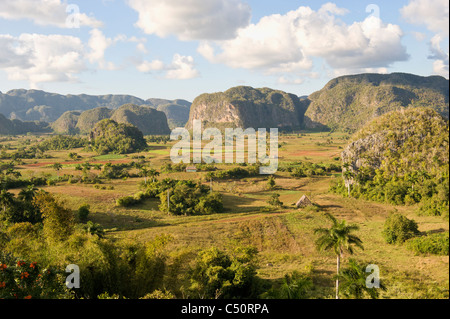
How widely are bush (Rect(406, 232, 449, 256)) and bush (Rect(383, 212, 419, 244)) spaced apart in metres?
1.67

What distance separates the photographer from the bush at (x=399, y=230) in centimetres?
3086

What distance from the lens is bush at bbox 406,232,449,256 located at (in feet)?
85.4

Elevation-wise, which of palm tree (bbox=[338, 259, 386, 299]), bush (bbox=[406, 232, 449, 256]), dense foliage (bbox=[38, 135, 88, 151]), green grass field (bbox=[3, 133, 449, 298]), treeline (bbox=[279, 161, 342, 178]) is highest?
dense foliage (bbox=[38, 135, 88, 151])

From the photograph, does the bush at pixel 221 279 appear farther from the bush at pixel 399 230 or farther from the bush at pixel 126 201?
the bush at pixel 126 201

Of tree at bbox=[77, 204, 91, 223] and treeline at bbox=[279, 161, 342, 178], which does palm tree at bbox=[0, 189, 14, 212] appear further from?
treeline at bbox=[279, 161, 342, 178]

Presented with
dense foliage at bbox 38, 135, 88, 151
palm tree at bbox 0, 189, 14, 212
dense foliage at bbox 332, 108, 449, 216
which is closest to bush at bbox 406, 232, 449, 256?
dense foliage at bbox 332, 108, 449, 216

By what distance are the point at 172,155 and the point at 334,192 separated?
67.8 metres

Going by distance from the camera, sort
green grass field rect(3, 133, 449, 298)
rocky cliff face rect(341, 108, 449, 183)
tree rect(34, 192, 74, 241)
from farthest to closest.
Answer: rocky cliff face rect(341, 108, 449, 183), tree rect(34, 192, 74, 241), green grass field rect(3, 133, 449, 298)

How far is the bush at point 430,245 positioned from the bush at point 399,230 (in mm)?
1675

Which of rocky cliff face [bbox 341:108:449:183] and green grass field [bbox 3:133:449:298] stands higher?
rocky cliff face [bbox 341:108:449:183]

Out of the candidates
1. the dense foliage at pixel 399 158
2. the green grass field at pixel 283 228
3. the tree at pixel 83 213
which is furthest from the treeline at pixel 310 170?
the tree at pixel 83 213

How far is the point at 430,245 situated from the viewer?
26781mm
